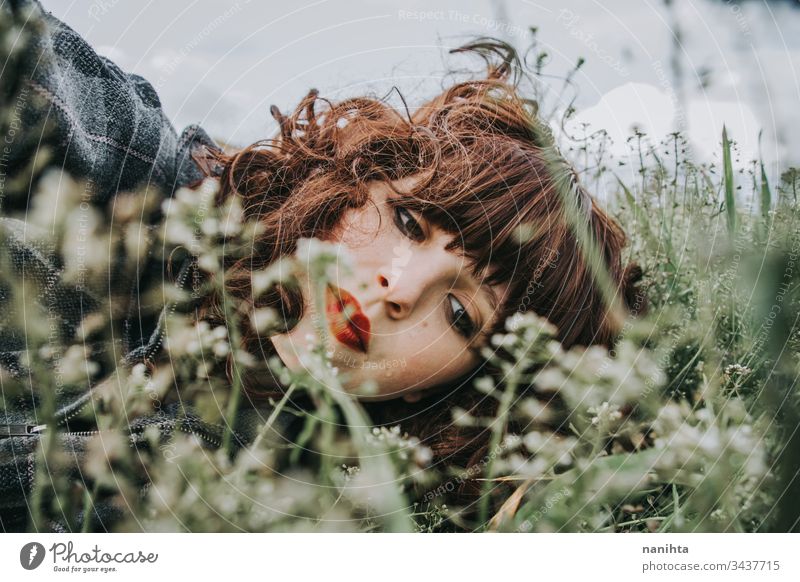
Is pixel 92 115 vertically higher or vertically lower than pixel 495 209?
A: higher

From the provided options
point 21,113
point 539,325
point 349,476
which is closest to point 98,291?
point 21,113

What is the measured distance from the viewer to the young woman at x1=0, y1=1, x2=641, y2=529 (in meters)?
0.58

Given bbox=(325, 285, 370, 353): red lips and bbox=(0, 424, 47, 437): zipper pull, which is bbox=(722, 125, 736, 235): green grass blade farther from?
bbox=(0, 424, 47, 437): zipper pull

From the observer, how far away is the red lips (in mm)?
583

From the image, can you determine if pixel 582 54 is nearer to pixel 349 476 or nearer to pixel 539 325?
pixel 539 325

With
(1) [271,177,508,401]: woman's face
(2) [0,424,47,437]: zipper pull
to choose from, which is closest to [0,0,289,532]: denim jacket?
(2) [0,424,47,437]: zipper pull

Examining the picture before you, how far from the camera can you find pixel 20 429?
0.56m

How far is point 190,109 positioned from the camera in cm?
61

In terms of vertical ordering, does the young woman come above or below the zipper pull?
above

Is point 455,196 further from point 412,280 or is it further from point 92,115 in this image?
point 92,115

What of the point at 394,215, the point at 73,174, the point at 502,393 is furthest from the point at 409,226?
the point at 73,174

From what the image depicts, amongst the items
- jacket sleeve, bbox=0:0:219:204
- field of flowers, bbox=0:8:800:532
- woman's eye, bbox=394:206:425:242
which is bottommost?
field of flowers, bbox=0:8:800:532

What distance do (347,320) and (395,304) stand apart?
45 millimetres
